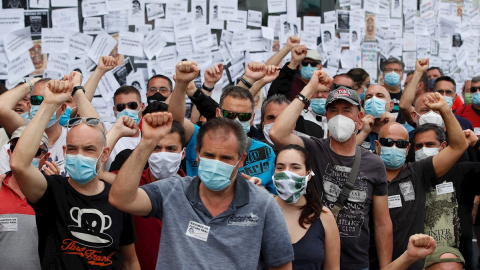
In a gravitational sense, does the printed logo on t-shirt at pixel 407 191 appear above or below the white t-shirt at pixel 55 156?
below

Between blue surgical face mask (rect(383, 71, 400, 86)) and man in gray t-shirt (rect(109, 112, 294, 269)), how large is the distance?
15.2 ft

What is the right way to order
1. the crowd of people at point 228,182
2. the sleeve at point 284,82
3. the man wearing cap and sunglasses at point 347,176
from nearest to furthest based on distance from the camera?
the crowd of people at point 228,182
the man wearing cap and sunglasses at point 347,176
the sleeve at point 284,82

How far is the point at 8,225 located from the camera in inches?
160

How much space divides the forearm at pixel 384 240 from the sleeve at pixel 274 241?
1.77 metres

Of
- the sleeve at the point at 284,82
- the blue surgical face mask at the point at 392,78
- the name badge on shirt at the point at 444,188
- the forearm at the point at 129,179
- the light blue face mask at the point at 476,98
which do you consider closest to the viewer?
the forearm at the point at 129,179

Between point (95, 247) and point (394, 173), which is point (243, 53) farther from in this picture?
point (95, 247)

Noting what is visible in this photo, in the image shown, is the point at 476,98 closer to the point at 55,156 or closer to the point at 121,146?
the point at 121,146

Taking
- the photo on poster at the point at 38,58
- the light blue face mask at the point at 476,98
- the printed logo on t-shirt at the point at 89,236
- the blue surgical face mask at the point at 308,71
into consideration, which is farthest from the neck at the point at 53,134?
the light blue face mask at the point at 476,98

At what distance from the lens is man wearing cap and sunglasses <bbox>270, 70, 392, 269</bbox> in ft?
15.6

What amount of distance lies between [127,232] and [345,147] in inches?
72.5

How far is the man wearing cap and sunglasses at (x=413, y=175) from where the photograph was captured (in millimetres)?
5188

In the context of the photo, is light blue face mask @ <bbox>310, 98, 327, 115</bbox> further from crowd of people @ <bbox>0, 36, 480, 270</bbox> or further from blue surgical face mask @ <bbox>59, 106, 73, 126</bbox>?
blue surgical face mask @ <bbox>59, 106, 73, 126</bbox>

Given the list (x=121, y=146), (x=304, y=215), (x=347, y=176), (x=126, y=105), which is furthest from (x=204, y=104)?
(x=304, y=215)

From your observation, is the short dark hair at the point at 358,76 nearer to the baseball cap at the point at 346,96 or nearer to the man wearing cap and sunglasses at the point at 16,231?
the baseball cap at the point at 346,96
